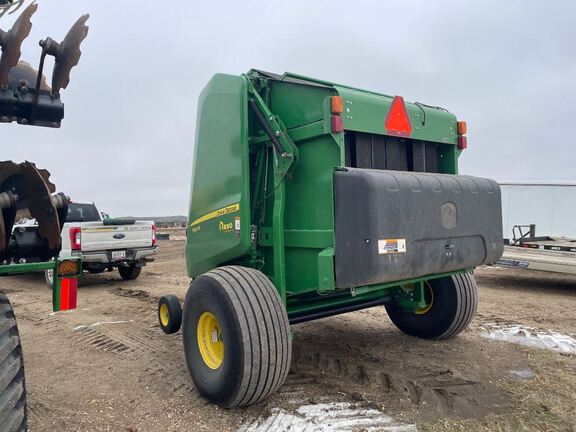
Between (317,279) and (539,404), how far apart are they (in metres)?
1.86

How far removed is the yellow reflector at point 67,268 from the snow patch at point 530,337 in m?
4.53

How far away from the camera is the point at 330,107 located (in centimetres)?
336

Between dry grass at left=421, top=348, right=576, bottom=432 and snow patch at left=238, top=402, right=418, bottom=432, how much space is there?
0.86ft

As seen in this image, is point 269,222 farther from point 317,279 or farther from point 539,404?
point 539,404

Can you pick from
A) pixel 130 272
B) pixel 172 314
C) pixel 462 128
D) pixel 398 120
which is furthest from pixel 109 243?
pixel 462 128

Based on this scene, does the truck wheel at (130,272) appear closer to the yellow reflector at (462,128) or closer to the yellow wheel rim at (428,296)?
the yellow wheel rim at (428,296)

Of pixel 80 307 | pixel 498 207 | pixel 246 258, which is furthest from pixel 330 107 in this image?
pixel 80 307

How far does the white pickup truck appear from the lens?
912 cm

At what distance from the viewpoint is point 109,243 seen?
9.55 m

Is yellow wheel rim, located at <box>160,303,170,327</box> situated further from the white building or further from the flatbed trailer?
the white building

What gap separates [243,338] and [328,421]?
81cm

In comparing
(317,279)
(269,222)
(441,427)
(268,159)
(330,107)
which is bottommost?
(441,427)

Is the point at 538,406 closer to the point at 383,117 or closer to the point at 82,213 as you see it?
the point at 383,117

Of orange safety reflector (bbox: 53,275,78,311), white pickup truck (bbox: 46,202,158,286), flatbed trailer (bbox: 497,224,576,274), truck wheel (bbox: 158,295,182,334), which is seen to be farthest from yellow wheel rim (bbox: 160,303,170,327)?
flatbed trailer (bbox: 497,224,576,274)
